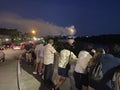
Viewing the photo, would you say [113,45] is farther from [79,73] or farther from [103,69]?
[79,73]

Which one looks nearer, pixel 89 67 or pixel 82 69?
pixel 89 67

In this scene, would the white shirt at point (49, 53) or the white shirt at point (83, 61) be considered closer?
the white shirt at point (83, 61)

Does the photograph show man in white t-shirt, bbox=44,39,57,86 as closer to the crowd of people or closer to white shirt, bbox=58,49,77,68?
the crowd of people

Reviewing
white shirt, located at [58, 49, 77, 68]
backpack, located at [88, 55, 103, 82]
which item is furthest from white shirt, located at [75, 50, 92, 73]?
white shirt, located at [58, 49, 77, 68]

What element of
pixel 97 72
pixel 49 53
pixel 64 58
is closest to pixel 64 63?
pixel 64 58

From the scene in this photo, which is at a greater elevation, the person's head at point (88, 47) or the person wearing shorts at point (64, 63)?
the person's head at point (88, 47)

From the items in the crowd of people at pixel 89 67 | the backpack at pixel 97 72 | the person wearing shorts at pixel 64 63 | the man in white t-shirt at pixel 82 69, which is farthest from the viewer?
the person wearing shorts at pixel 64 63

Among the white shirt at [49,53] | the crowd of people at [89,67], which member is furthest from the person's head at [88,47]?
the white shirt at [49,53]

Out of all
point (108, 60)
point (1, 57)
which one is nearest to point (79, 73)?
point (108, 60)

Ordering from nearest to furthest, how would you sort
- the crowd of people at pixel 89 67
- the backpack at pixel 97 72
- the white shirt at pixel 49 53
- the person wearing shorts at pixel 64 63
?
the crowd of people at pixel 89 67, the backpack at pixel 97 72, the person wearing shorts at pixel 64 63, the white shirt at pixel 49 53

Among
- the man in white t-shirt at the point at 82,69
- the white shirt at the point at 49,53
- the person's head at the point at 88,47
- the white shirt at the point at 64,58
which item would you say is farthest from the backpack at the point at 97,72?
the white shirt at the point at 49,53

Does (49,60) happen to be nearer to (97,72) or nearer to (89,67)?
(89,67)

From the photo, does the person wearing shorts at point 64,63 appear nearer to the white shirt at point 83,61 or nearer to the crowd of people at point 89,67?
the crowd of people at point 89,67

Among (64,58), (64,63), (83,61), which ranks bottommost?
(64,63)
